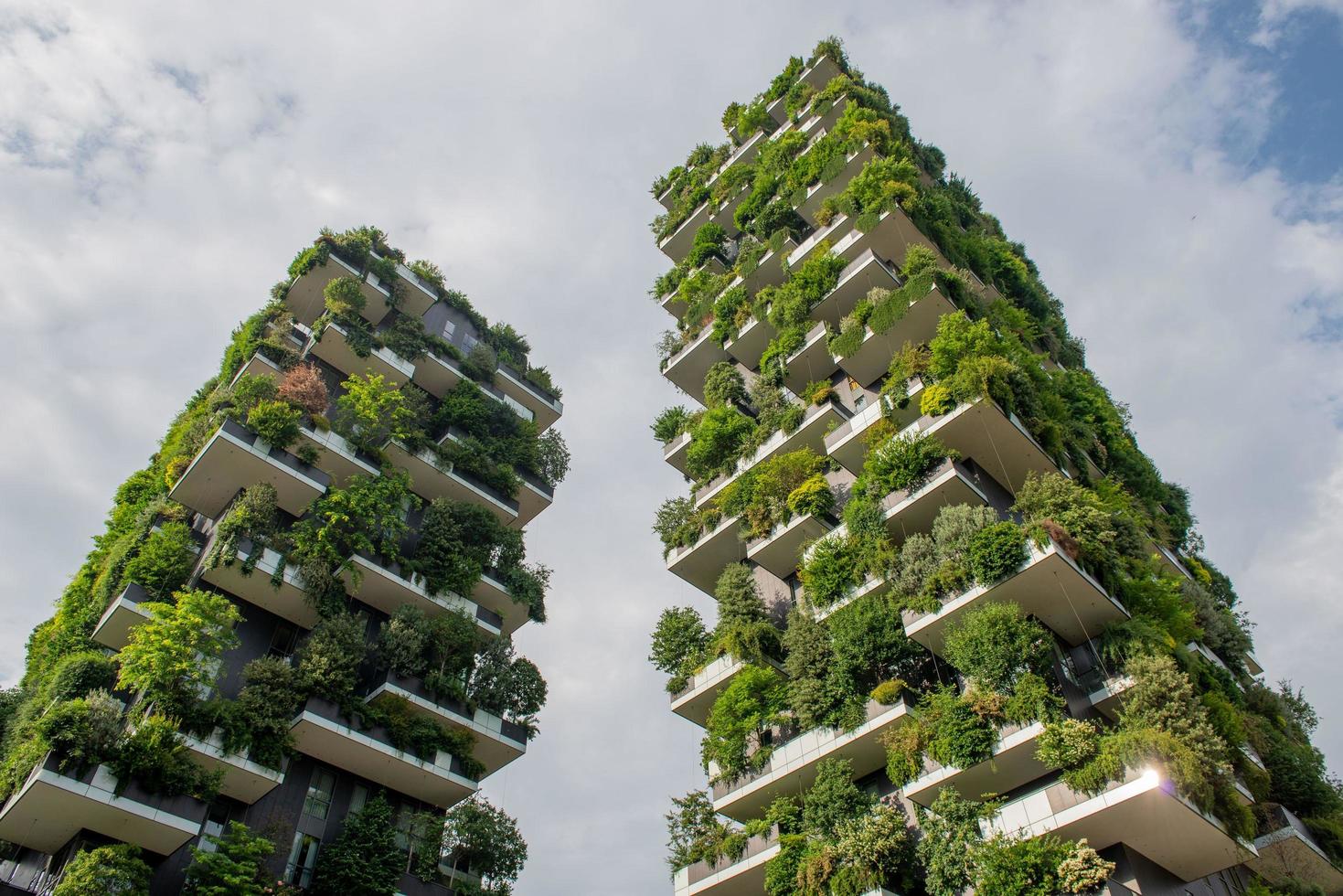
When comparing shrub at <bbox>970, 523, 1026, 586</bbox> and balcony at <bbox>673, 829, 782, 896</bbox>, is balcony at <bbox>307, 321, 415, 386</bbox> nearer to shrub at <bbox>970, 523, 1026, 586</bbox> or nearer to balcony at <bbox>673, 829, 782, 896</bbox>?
balcony at <bbox>673, 829, 782, 896</bbox>

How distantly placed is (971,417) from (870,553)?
210 inches

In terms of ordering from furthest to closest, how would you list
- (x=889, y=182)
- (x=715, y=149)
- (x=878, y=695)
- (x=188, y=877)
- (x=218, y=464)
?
(x=715, y=149)
(x=889, y=182)
(x=218, y=464)
(x=878, y=695)
(x=188, y=877)


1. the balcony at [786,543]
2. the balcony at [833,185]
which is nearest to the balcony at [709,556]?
the balcony at [786,543]

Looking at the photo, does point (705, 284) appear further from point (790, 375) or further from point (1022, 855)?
point (1022, 855)

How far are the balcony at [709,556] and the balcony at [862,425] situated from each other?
4.67 metres

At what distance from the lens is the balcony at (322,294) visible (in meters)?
39.1

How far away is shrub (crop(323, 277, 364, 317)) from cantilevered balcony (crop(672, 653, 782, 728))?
2137 cm

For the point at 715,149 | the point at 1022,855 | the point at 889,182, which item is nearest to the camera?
the point at 1022,855

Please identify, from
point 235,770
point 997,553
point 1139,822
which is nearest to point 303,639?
point 235,770

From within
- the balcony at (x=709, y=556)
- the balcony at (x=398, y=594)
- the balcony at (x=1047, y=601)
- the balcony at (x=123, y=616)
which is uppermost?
the balcony at (x=709, y=556)

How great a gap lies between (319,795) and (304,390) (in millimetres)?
14554

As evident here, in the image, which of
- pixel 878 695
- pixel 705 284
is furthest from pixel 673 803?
pixel 705 284

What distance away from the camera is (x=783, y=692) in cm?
2708

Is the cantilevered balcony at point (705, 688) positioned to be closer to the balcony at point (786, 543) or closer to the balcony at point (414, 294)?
the balcony at point (786, 543)
